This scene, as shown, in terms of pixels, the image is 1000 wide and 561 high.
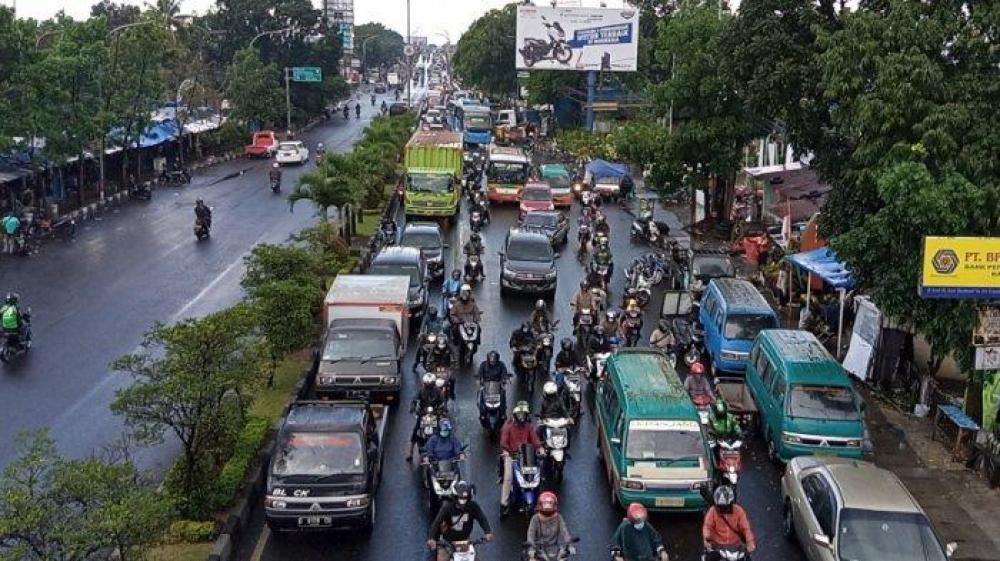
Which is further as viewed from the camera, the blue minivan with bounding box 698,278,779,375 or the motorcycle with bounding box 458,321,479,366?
the motorcycle with bounding box 458,321,479,366

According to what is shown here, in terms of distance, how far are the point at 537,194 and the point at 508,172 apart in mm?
4930

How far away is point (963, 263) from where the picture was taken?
1502cm

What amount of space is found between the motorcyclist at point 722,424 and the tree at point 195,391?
6.67 m

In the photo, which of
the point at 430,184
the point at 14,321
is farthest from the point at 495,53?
the point at 14,321

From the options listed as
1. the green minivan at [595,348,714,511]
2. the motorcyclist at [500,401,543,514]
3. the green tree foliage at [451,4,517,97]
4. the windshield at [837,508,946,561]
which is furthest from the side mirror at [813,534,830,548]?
the green tree foliage at [451,4,517,97]

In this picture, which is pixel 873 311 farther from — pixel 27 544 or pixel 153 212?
pixel 153 212

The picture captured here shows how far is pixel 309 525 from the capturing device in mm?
12219

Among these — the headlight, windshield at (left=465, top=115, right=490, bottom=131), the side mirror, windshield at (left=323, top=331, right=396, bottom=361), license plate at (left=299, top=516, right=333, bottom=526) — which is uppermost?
windshield at (left=465, top=115, right=490, bottom=131)

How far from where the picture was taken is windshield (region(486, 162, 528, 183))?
145ft

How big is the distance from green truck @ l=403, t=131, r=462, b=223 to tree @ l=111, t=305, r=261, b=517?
24.6 m

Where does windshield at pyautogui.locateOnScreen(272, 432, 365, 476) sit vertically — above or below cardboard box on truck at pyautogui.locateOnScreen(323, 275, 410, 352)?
below

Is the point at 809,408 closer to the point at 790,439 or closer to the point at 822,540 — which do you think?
the point at 790,439

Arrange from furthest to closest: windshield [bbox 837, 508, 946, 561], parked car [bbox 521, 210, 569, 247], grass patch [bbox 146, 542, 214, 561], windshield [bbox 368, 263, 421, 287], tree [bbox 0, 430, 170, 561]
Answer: parked car [bbox 521, 210, 569, 247], windshield [bbox 368, 263, 421, 287], grass patch [bbox 146, 542, 214, 561], windshield [bbox 837, 508, 946, 561], tree [bbox 0, 430, 170, 561]

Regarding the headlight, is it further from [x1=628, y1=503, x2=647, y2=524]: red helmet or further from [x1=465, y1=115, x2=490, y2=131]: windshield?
[x1=465, y1=115, x2=490, y2=131]: windshield
